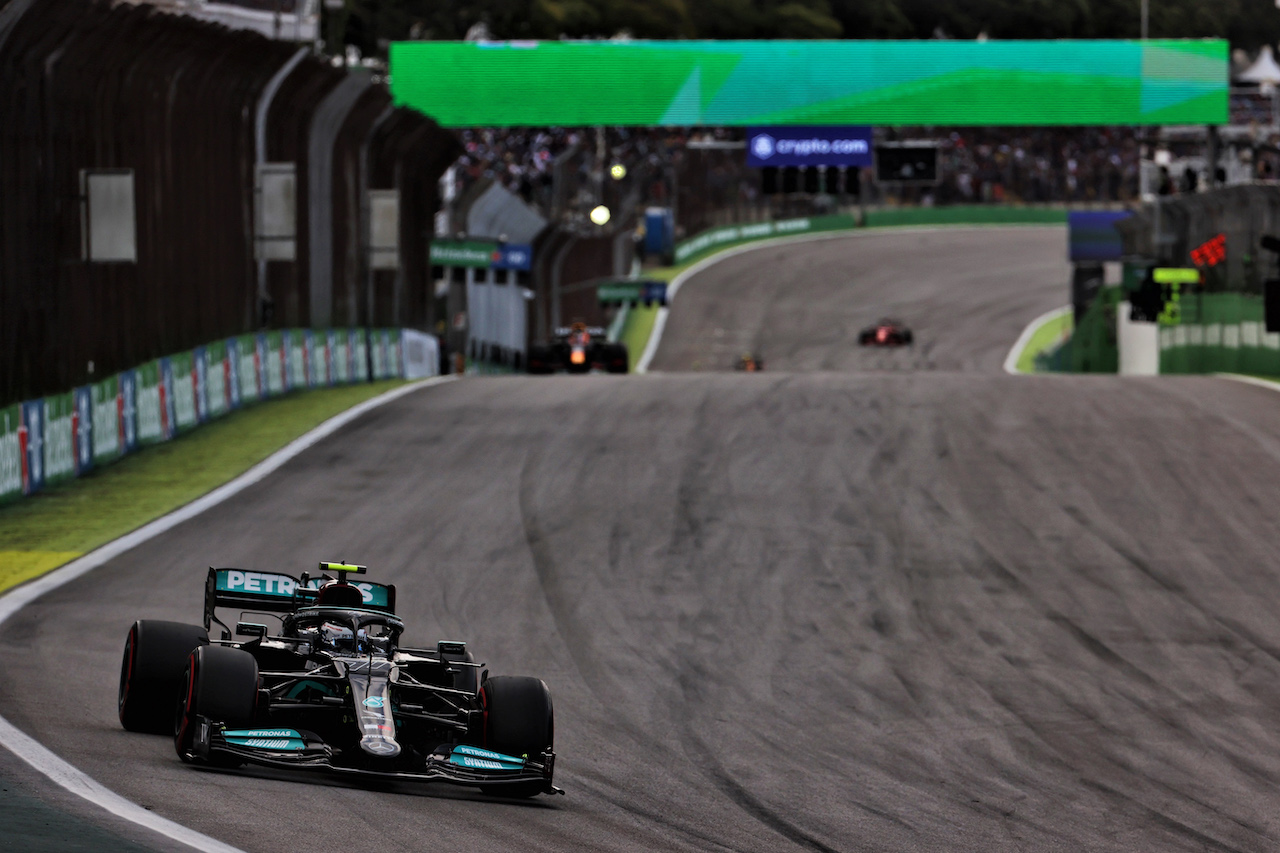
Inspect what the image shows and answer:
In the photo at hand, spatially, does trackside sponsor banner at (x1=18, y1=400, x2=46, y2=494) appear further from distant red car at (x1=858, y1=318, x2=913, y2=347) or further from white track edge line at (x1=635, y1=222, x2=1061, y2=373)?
white track edge line at (x1=635, y1=222, x2=1061, y2=373)

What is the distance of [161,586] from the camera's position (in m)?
Answer: 14.7

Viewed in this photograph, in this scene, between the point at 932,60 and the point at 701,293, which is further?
the point at 701,293

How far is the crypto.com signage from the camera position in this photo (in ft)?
189

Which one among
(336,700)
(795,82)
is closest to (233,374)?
(336,700)

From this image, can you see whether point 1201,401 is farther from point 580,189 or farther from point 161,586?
point 580,189

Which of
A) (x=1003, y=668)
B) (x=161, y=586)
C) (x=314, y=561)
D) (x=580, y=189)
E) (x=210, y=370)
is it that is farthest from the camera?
(x=580, y=189)

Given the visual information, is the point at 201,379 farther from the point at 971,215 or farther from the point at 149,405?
the point at 971,215

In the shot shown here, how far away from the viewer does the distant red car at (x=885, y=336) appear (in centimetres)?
5594

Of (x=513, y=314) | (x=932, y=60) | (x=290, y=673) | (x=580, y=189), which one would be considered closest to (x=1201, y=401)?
(x=290, y=673)

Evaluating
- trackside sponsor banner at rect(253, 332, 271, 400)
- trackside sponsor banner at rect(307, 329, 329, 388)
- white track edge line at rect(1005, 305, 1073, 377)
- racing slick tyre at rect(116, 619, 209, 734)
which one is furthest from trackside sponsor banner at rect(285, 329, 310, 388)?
white track edge line at rect(1005, 305, 1073, 377)

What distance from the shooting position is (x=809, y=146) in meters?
57.7

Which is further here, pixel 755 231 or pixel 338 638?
pixel 755 231

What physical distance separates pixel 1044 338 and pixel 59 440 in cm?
4429

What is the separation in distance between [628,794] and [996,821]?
1680 mm
